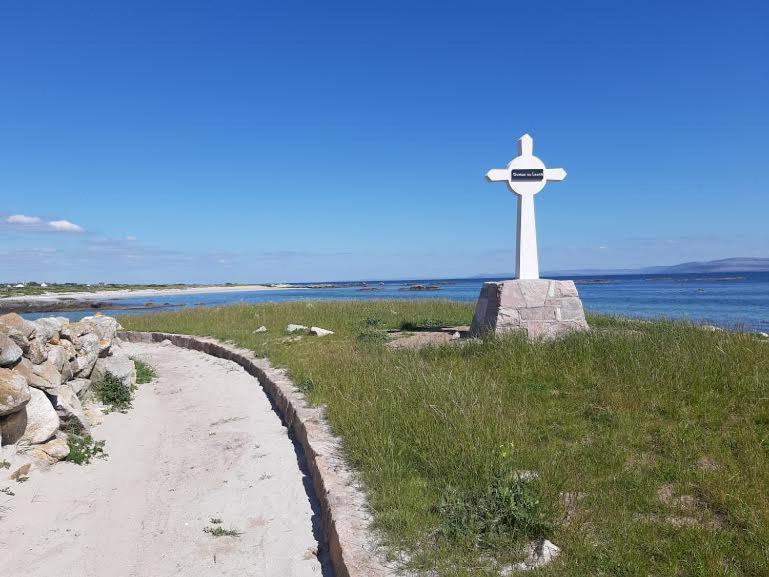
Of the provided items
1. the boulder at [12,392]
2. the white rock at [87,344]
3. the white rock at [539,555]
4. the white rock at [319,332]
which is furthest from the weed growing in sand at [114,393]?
the white rock at [539,555]

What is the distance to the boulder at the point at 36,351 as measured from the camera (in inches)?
247

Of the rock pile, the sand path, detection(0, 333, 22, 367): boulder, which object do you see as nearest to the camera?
the sand path

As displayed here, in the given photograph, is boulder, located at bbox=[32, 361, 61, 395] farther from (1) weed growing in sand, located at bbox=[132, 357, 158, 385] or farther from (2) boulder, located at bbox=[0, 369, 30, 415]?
(1) weed growing in sand, located at bbox=[132, 357, 158, 385]

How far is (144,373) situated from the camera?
10094 millimetres

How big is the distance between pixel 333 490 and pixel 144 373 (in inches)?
295

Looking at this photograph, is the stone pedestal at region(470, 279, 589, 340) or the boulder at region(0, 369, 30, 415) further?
the stone pedestal at region(470, 279, 589, 340)

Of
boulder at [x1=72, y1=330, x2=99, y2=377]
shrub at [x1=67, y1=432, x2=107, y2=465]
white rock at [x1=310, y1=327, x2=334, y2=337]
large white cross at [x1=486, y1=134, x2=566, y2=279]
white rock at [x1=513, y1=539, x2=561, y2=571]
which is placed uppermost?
large white cross at [x1=486, y1=134, x2=566, y2=279]

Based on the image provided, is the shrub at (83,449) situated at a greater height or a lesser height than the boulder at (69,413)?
lesser

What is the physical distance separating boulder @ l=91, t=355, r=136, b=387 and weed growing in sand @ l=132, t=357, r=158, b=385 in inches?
33.9

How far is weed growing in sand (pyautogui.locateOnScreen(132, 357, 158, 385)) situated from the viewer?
970 cm

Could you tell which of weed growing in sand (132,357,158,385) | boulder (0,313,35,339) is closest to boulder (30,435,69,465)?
boulder (0,313,35,339)

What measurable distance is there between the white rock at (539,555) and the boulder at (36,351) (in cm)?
610

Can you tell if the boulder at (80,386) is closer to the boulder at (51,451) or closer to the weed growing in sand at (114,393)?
the weed growing in sand at (114,393)

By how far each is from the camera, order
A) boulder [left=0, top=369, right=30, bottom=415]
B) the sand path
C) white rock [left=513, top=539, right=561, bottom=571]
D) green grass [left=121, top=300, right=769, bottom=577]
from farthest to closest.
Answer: boulder [left=0, top=369, right=30, bottom=415] → the sand path → green grass [left=121, top=300, right=769, bottom=577] → white rock [left=513, top=539, right=561, bottom=571]
